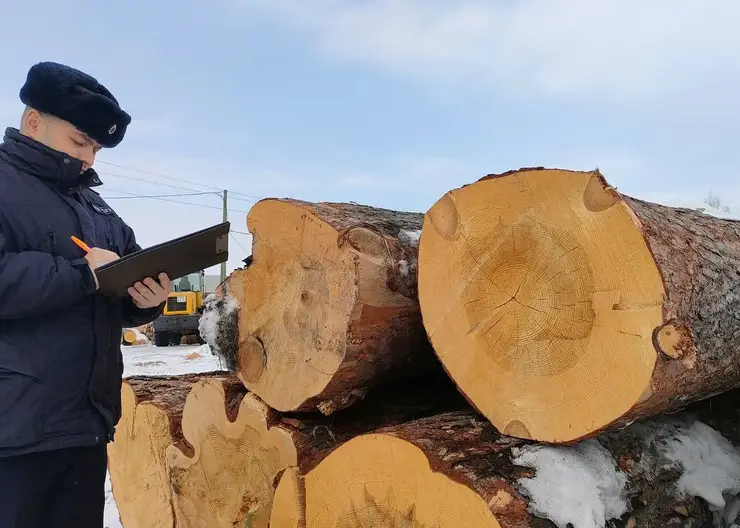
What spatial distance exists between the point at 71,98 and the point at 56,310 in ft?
2.14

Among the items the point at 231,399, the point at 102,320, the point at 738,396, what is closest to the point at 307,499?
the point at 231,399

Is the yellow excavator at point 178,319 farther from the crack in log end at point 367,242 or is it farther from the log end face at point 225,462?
the crack in log end at point 367,242

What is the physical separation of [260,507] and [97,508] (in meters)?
0.53

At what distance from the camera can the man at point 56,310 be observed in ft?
5.48

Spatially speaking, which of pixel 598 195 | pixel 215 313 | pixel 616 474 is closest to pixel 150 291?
pixel 215 313

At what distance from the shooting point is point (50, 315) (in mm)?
1765

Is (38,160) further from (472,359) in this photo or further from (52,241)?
(472,359)

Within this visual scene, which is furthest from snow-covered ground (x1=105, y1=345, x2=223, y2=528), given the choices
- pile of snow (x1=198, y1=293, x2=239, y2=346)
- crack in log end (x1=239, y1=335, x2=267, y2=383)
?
crack in log end (x1=239, y1=335, x2=267, y2=383)

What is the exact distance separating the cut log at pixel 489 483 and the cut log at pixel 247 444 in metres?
0.24

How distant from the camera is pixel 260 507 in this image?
2176mm

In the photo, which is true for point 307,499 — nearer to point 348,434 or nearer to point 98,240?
point 348,434

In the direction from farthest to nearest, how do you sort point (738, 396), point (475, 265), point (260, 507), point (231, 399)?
1. point (738, 396)
2. point (231, 399)
3. point (260, 507)
4. point (475, 265)

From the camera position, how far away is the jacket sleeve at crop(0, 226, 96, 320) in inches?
63.6

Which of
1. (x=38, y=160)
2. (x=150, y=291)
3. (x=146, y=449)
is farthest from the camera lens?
(x=146, y=449)
